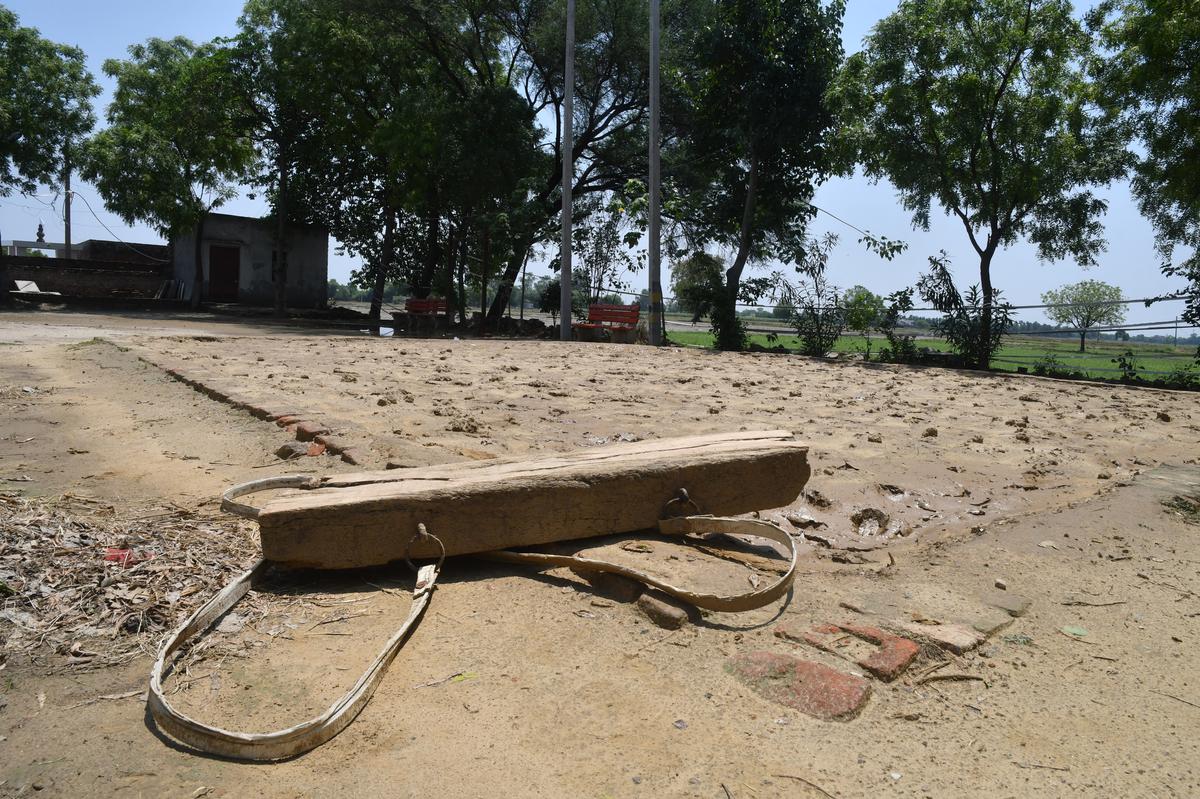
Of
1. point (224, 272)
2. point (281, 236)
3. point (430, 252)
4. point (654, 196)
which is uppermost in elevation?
point (654, 196)

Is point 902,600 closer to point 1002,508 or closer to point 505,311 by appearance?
point 1002,508

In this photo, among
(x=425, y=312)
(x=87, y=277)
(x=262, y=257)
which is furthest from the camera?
(x=87, y=277)

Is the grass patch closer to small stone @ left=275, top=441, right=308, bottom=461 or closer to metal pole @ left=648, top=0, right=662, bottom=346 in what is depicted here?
small stone @ left=275, top=441, right=308, bottom=461

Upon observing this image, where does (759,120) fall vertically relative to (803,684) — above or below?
above

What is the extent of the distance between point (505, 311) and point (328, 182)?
770 cm

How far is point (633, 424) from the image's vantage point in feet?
16.9

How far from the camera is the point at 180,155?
25656 mm

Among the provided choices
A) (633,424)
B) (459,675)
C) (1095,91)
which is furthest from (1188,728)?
(1095,91)

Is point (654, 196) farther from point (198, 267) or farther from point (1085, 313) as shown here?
point (198, 267)

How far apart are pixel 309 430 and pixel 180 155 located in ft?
83.4

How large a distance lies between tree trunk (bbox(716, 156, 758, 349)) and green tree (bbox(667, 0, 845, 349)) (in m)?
0.02

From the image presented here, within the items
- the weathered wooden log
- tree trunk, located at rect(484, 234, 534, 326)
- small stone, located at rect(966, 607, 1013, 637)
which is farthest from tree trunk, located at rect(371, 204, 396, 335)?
small stone, located at rect(966, 607, 1013, 637)

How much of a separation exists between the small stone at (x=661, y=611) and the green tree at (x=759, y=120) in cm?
1400

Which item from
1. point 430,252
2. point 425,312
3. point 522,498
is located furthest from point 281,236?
point 522,498
